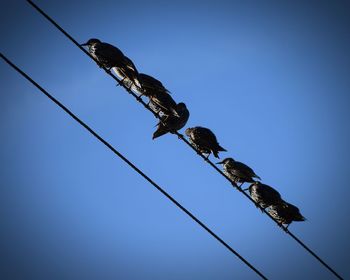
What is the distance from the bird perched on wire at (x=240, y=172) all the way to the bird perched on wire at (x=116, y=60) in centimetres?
302

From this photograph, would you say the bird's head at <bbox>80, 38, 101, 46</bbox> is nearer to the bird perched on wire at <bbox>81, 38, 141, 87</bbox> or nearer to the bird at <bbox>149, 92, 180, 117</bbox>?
the bird perched on wire at <bbox>81, 38, 141, 87</bbox>

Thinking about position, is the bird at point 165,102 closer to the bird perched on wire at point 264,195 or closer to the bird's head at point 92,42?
the bird's head at point 92,42

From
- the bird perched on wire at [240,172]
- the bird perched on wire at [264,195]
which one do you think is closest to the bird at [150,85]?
the bird perched on wire at [240,172]

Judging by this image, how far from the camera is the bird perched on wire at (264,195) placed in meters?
8.62

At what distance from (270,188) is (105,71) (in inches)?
184

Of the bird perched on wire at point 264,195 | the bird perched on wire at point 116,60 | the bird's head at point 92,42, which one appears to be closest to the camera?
the bird perched on wire at point 116,60

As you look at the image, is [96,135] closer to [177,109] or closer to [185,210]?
[185,210]

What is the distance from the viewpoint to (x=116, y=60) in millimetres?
7852

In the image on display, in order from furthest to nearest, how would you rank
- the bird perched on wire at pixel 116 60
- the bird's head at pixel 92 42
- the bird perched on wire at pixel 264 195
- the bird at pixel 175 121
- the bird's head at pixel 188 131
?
the bird's head at pixel 188 131
the bird perched on wire at pixel 264 195
the bird's head at pixel 92 42
the bird at pixel 175 121
the bird perched on wire at pixel 116 60

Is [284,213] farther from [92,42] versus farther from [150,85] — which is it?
[92,42]

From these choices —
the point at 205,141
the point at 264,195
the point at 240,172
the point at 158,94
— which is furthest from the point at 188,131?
the point at 264,195

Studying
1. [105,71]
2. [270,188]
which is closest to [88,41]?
[105,71]

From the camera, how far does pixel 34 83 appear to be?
558cm

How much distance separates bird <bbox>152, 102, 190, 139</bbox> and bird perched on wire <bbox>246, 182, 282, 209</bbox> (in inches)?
90.7
